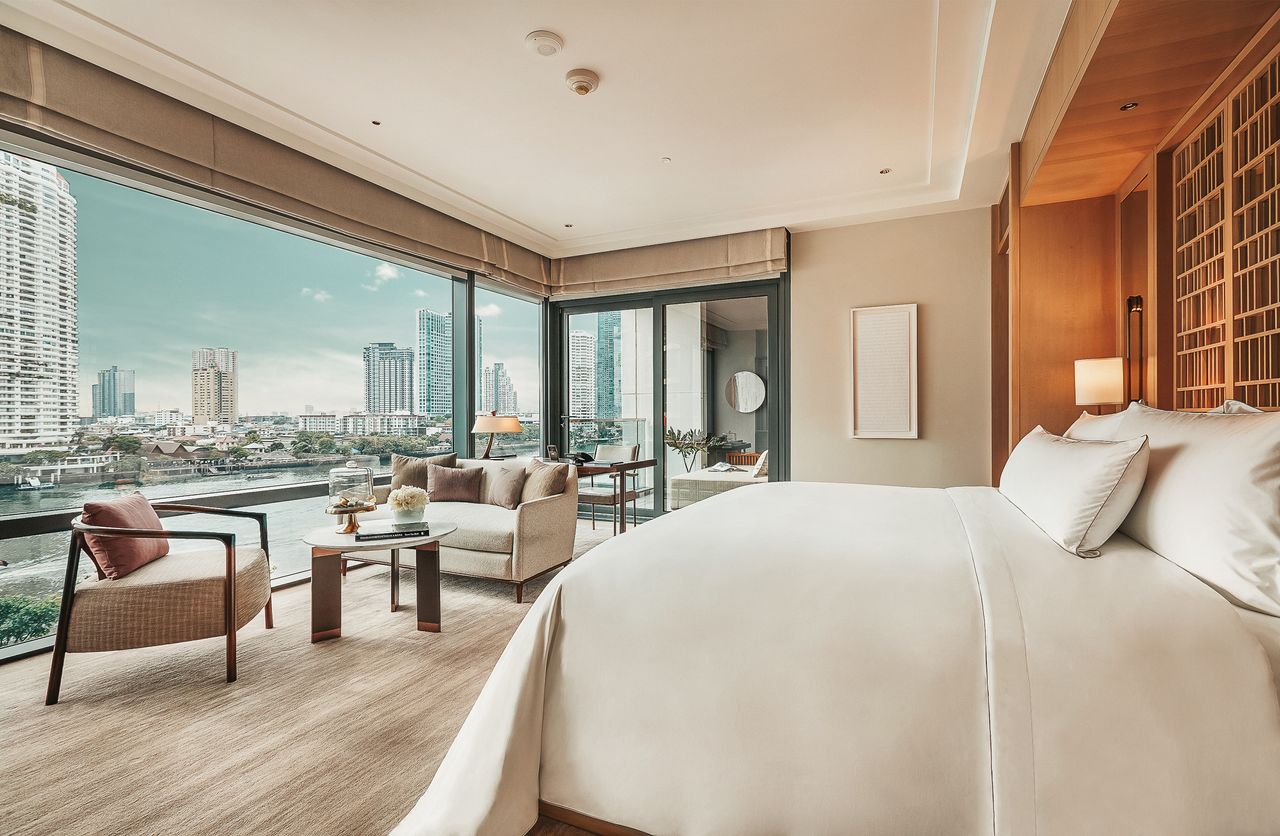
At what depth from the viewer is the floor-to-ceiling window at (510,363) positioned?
527 cm

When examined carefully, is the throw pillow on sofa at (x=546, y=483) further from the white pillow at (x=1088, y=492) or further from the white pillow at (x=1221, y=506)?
the white pillow at (x=1221, y=506)

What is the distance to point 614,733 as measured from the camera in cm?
142

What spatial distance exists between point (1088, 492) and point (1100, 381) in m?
1.88

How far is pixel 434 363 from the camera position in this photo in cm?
477

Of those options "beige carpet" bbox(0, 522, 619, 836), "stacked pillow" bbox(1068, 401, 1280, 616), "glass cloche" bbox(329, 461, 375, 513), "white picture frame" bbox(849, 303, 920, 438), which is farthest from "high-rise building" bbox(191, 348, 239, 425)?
"white picture frame" bbox(849, 303, 920, 438)

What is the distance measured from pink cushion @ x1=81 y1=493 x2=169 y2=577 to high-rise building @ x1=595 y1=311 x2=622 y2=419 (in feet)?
12.8

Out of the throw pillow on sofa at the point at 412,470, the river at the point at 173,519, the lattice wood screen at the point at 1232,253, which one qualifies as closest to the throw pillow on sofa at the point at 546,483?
the throw pillow on sofa at the point at 412,470

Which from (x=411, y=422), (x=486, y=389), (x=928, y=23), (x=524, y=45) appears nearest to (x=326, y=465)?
(x=411, y=422)

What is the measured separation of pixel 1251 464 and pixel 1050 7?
201cm

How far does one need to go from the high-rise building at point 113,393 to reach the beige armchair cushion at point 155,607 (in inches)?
39.3

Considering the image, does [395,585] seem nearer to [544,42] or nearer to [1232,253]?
[544,42]

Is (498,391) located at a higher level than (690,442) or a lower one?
higher

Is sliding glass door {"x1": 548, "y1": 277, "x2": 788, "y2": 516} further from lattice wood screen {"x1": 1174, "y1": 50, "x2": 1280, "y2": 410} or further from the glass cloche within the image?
lattice wood screen {"x1": 1174, "y1": 50, "x2": 1280, "y2": 410}

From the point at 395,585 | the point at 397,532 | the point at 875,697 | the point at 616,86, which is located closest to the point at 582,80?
the point at 616,86
